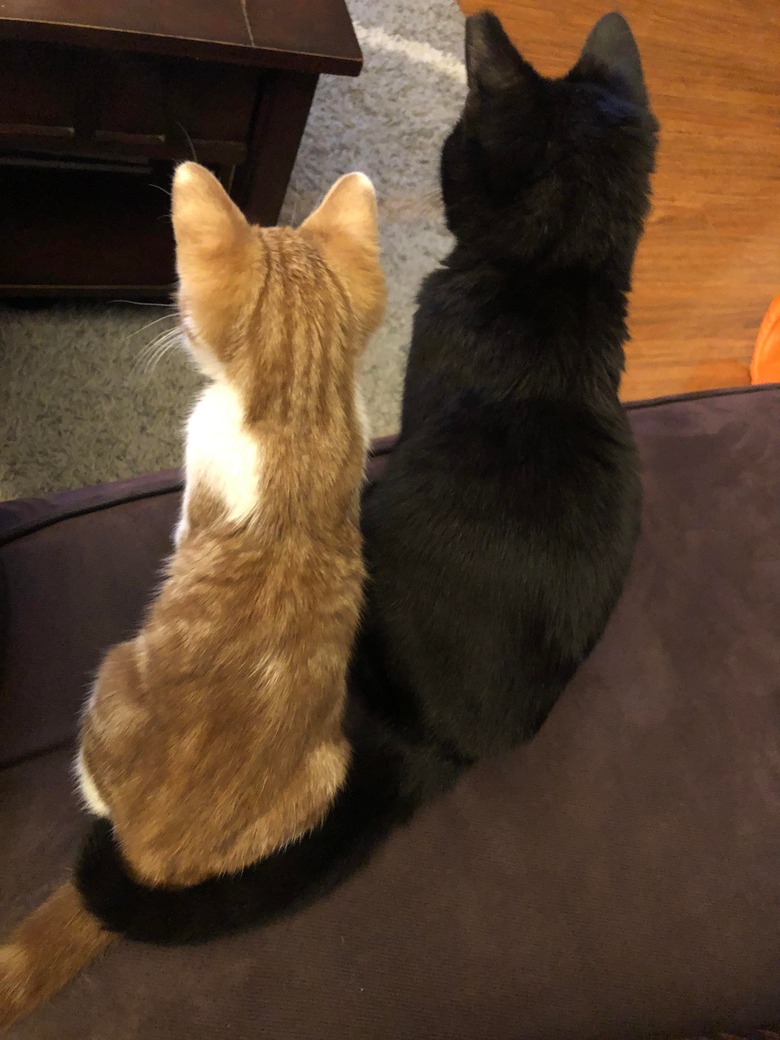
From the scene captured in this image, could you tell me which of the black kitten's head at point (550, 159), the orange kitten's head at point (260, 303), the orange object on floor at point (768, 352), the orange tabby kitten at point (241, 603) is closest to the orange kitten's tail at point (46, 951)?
the orange tabby kitten at point (241, 603)

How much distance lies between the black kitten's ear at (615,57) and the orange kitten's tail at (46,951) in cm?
108

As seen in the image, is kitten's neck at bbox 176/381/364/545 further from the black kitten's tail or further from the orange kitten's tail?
the orange kitten's tail

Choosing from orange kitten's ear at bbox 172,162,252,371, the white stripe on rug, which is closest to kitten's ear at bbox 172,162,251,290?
orange kitten's ear at bbox 172,162,252,371

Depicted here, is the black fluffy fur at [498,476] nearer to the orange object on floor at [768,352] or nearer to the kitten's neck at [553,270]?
the kitten's neck at [553,270]

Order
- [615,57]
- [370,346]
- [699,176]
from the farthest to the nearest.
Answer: [699,176] → [370,346] → [615,57]

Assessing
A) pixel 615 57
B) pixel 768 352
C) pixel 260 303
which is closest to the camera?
pixel 260 303

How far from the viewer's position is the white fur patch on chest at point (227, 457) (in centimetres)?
77

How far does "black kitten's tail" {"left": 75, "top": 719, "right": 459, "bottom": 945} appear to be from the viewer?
2.26 feet

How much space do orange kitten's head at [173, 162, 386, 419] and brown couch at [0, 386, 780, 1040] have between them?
0.88 ft

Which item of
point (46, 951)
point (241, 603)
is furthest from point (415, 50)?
point (46, 951)

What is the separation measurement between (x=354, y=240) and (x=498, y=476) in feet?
0.99

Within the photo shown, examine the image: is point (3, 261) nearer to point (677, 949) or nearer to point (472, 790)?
point (472, 790)

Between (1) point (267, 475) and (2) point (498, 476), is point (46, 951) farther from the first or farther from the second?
(2) point (498, 476)

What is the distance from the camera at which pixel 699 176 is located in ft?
6.71
